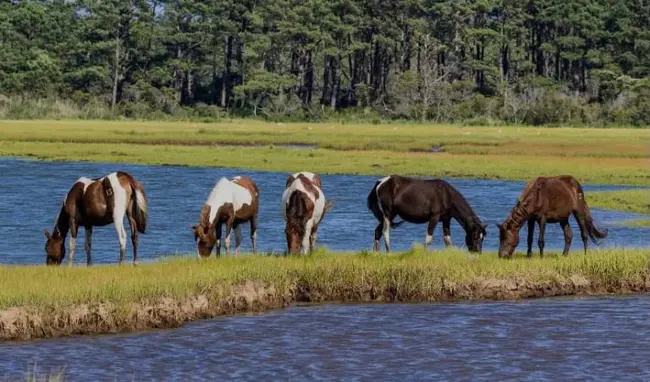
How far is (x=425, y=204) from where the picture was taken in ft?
70.2

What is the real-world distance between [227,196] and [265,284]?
2447mm

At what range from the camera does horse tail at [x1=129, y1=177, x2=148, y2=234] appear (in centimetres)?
1964

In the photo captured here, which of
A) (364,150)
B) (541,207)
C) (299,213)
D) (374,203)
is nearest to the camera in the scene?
(299,213)

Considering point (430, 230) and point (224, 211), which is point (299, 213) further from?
point (430, 230)

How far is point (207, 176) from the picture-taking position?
47656mm

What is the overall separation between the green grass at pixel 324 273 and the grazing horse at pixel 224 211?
478 millimetres

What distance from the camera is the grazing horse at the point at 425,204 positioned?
21.4m

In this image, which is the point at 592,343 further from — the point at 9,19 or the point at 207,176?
the point at 9,19

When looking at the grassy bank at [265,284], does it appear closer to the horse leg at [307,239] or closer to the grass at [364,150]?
the horse leg at [307,239]

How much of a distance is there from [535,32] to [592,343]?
109387 millimetres

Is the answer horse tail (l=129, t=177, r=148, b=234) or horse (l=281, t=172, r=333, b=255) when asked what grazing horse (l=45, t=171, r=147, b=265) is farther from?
horse (l=281, t=172, r=333, b=255)

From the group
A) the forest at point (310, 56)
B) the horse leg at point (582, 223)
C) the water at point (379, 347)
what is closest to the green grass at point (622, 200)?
the horse leg at point (582, 223)

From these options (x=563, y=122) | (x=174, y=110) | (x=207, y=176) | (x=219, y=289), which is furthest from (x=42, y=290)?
(x=174, y=110)

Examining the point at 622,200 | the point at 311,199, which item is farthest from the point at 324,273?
the point at 622,200
